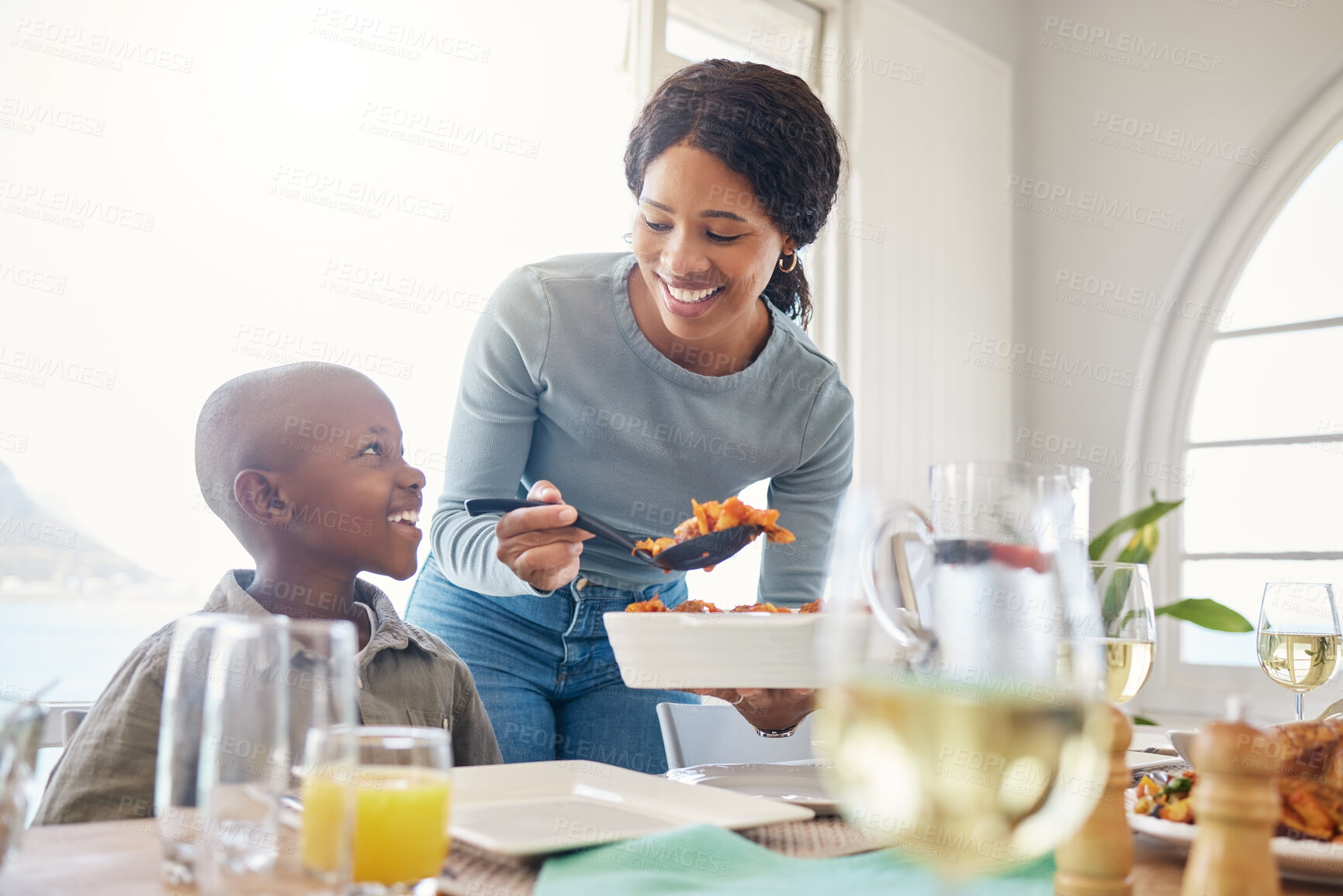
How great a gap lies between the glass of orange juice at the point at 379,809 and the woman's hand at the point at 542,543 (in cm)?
69

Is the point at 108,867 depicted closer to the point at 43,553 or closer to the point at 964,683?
the point at 964,683

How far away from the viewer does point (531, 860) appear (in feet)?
2.06

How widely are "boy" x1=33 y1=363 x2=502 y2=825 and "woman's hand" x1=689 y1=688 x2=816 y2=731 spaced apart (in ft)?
1.04

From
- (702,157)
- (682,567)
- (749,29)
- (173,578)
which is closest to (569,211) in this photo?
(749,29)

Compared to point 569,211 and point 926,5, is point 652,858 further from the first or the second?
point 926,5

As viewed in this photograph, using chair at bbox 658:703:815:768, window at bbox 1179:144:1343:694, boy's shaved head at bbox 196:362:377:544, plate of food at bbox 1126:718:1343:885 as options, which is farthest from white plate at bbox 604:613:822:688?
window at bbox 1179:144:1343:694

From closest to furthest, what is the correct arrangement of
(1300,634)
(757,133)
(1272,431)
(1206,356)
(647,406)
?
1. (1300,634)
2. (757,133)
3. (647,406)
4. (1272,431)
5. (1206,356)

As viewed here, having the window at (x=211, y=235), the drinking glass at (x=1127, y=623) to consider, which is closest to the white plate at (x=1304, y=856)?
the drinking glass at (x=1127, y=623)

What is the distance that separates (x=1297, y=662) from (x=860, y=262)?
101 inches

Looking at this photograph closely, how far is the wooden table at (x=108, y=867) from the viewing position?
545mm

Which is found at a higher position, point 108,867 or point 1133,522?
point 1133,522

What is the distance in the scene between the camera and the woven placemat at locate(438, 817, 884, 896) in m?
0.58

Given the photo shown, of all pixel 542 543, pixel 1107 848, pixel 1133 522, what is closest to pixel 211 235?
pixel 542 543

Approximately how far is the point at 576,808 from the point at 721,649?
0.55 feet
